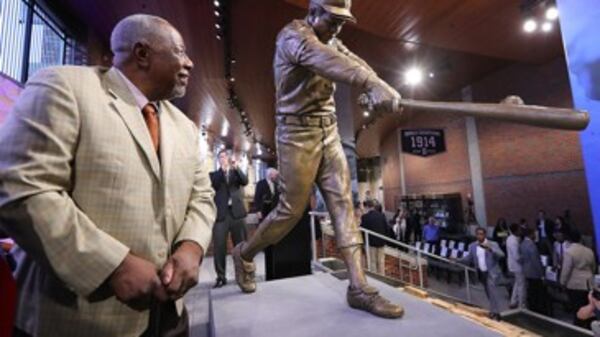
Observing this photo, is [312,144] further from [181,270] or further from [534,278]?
[534,278]

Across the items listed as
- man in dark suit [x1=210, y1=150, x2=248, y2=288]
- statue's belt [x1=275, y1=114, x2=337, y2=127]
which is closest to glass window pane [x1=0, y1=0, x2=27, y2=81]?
man in dark suit [x1=210, y1=150, x2=248, y2=288]

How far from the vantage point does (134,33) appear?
3.33 ft

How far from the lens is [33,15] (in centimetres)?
539

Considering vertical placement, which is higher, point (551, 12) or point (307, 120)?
point (551, 12)

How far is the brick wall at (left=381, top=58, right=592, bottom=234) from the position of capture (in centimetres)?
853

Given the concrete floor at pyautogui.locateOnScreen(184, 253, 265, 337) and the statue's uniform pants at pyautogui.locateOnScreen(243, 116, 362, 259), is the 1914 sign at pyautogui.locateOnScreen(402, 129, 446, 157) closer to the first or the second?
the concrete floor at pyautogui.locateOnScreen(184, 253, 265, 337)

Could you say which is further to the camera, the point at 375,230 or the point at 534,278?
the point at 375,230

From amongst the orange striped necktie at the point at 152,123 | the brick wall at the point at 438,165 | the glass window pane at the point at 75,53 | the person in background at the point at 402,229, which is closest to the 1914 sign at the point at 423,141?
the brick wall at the point at 438,165

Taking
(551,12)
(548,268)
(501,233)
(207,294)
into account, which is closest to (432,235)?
(501,233)

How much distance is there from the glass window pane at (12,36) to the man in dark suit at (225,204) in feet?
10.8

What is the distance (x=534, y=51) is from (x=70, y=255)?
405 inches

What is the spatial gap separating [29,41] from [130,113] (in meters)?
6.03

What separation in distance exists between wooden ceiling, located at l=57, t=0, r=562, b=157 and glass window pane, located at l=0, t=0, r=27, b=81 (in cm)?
125

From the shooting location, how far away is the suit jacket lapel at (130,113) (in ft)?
3.12
